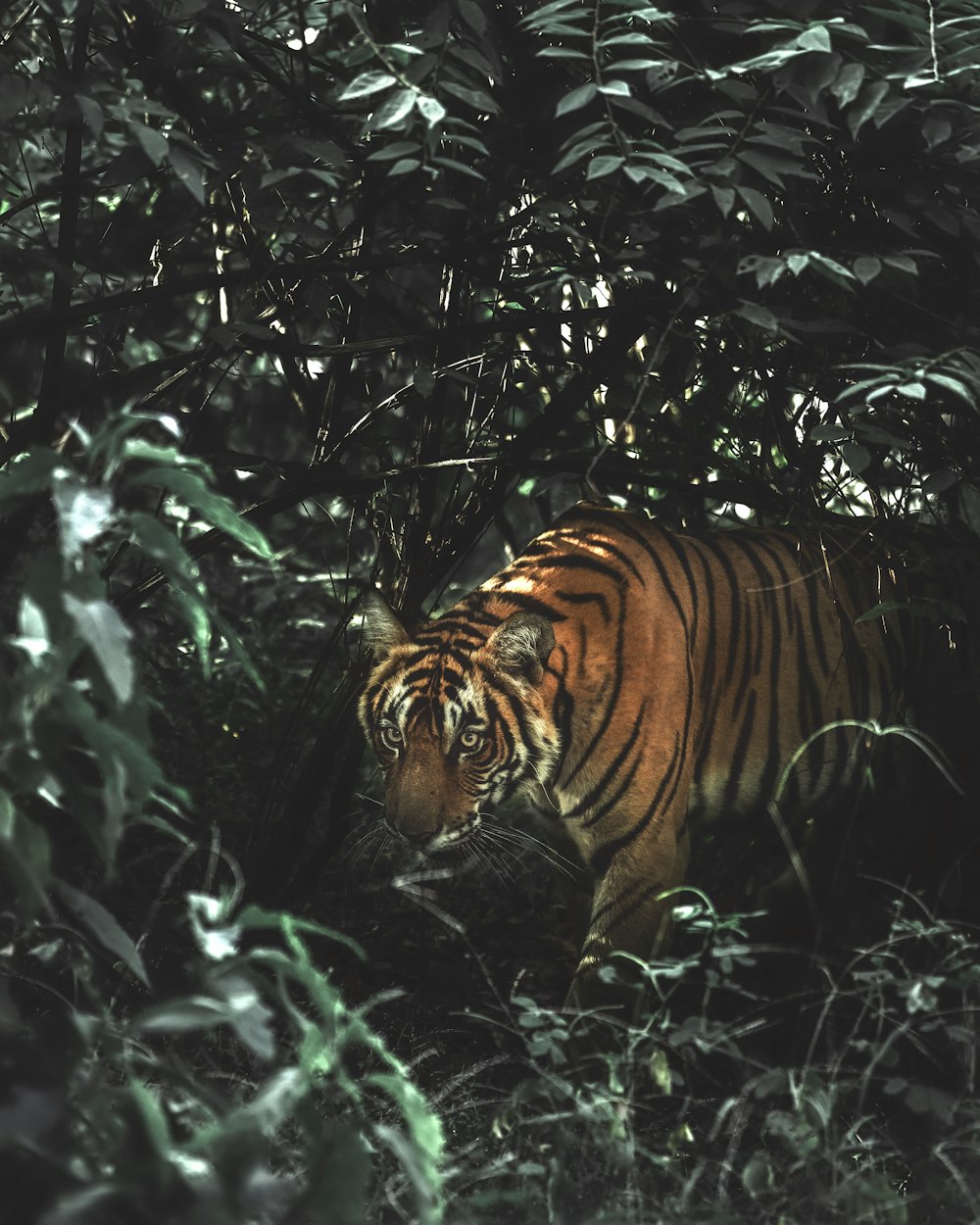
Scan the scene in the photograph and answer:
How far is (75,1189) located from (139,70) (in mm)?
2434

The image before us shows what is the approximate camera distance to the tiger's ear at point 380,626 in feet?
11.8

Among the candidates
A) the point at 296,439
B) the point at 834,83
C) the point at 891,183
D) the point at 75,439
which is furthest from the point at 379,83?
the point at 296,439

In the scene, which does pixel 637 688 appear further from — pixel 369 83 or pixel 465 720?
pixel 369 83

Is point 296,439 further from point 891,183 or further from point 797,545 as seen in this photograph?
point 891,183

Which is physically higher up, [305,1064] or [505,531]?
[505,531]

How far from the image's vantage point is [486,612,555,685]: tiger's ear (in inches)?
135

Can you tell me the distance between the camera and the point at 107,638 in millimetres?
1644

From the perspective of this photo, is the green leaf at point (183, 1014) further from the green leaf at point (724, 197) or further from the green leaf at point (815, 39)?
the green leaf at point (815, 39)

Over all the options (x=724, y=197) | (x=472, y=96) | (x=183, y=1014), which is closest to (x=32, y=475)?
(x=183, y=1014)

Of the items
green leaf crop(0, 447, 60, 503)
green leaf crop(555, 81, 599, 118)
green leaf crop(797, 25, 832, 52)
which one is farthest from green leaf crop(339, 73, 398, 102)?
green leaf crop(0, 447, 60, 503)

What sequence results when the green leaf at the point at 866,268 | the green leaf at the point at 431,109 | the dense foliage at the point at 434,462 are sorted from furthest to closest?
the green leaf at the point at 866,268 → the green leaf at the point at 431,109 → the dense foliage at the point at 434,462

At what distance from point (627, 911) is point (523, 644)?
0.66 m

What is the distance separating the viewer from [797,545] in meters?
3.89

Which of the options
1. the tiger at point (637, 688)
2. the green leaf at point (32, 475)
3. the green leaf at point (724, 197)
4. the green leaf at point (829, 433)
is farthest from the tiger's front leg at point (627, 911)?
the green leaf at point (32, 475)
